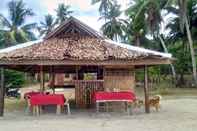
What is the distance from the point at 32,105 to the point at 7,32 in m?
30.8

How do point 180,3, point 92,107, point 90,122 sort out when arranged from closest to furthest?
point 90,122, point 92,107, point 180,3

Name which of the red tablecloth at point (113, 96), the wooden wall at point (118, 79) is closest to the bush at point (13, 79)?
the wooden wall at point (118, 79)

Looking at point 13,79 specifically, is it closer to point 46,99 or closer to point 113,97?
point 46,99

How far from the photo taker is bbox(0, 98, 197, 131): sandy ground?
1261cm

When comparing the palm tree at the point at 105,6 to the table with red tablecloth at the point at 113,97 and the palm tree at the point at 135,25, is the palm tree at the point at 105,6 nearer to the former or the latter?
the palm tree at the point at 135,25

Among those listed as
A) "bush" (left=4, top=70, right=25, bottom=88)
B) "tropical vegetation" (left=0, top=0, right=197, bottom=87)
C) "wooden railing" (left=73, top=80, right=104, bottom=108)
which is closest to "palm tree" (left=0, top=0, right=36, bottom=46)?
"tropical vegetation" (left=0, top=0, right=197, bottom=87)

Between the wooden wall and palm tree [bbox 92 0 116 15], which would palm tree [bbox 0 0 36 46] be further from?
the wooden wall

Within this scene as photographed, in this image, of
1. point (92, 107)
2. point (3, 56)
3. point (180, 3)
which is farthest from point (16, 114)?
point (180, 3)

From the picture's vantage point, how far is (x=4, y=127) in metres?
13.0

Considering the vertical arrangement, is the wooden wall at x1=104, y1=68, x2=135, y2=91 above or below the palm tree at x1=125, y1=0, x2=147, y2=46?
below

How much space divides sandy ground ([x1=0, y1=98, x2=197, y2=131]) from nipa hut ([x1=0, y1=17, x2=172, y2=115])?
1392 mm

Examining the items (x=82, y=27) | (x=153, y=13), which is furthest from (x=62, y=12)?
(x=82, y=27)

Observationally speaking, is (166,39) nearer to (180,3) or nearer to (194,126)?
(180,3)

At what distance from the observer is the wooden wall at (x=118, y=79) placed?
715 inches
